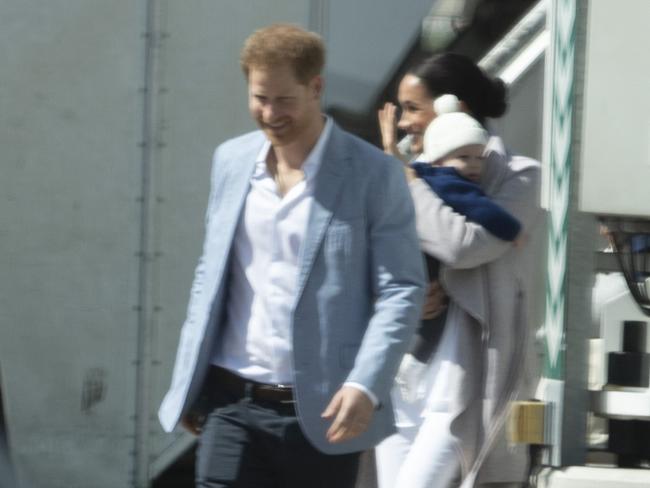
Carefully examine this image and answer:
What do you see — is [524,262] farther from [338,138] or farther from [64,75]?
[64,75]

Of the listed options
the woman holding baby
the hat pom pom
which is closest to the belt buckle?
the woman holding baby

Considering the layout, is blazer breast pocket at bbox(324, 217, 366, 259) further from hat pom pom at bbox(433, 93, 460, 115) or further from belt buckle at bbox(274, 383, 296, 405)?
hat pom pom at bbox(433, 93, 460, 115)

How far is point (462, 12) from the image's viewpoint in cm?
628

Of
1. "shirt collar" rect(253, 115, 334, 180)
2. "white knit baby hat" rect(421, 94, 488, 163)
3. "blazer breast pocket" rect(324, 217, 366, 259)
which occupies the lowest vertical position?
"blazer breast pocket" rect(324, 217, 366, 259)

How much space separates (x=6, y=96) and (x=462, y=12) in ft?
5.30

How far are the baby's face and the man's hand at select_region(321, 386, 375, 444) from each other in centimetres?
95

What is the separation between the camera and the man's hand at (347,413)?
3.45m

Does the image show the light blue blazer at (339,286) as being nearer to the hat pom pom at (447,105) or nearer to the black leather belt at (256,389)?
the black leather belt at (256,389)

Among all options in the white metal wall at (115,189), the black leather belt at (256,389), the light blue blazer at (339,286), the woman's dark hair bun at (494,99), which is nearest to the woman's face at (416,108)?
the woman's dark hair bun at (494,99)

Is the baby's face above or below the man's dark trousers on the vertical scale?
above

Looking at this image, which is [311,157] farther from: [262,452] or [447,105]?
[447,105]

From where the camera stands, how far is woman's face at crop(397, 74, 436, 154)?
4551mm

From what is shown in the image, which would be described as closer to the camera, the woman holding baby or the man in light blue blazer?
the man in light blue blazer

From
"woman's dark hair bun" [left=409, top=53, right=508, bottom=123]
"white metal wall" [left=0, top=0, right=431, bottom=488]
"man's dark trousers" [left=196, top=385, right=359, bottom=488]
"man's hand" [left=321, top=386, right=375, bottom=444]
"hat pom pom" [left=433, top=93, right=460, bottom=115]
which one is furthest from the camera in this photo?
"white metal wall" [left=0, top=0, right=431, bottom=488]
